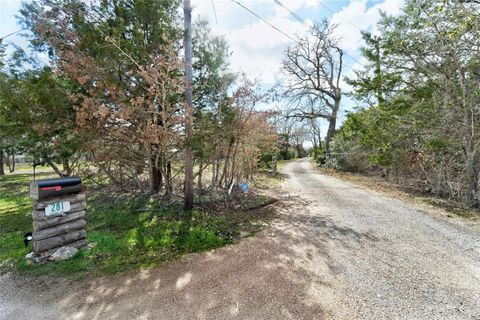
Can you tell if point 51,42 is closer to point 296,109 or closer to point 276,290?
point 276,290

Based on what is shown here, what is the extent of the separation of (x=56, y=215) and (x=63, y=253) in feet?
1.84

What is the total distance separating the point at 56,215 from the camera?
317 cm

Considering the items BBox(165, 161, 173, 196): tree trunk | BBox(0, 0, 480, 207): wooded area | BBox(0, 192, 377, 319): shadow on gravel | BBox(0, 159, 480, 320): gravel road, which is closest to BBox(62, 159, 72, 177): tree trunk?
BBox(0, 0, 480, 207): wooded area

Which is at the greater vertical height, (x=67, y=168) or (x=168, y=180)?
(x=67, y=168)

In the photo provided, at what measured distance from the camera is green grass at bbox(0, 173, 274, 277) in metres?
3.01

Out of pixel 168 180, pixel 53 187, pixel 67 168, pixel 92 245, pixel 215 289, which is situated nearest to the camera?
pixel 215 289

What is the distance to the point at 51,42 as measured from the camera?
4.25m

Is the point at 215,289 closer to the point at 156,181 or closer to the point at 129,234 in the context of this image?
Result: the point at 129,234

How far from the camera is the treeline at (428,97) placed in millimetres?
5355

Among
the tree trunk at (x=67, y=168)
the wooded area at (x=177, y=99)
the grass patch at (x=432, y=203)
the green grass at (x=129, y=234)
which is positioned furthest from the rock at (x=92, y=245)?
the grass patch at (x=432, y=203)

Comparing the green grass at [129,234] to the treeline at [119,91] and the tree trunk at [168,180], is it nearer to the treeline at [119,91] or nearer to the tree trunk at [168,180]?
the tree trunk at [168,180]

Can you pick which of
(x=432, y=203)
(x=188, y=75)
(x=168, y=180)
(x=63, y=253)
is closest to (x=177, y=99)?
(x=188, y=75)

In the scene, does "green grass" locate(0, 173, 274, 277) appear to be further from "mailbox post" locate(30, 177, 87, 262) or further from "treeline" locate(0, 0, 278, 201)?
"treeline" locate(0, 0, 278, 201)

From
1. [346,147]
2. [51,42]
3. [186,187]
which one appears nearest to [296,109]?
[346,147]
